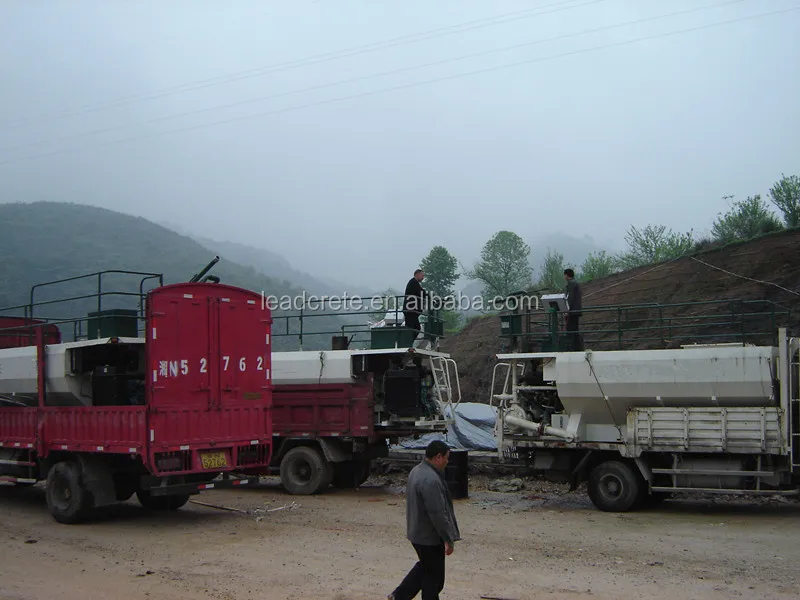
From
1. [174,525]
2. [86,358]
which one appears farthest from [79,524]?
[86,358]

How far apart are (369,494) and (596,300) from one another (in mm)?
16434

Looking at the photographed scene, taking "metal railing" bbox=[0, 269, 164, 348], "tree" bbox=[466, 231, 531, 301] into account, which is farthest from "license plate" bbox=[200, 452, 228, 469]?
"tree" bbox=[466, 231, 531, 301]

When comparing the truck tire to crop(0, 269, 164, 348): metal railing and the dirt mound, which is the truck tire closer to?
crop(0, 269, 164, 348): metal railing

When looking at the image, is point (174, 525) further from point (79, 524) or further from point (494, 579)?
point (494, 579)

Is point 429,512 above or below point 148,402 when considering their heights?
below

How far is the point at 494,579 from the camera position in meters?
8.18

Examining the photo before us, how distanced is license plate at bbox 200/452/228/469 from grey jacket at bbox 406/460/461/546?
19.8 ft

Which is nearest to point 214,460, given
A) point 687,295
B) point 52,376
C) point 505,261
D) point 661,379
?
point 52,376

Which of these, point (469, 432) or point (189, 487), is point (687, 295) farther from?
point (189, 487)

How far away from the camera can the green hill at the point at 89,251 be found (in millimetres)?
112375

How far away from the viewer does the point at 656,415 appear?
41.0 feet

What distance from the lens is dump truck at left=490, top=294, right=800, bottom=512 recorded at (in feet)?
38.8

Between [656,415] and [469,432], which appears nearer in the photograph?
[656,415]

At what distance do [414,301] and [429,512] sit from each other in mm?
9944
